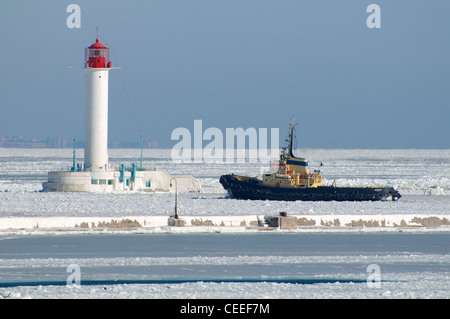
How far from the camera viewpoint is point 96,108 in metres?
46.6

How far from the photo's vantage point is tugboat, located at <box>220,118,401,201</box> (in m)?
45.8

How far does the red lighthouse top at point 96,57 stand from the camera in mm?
46594

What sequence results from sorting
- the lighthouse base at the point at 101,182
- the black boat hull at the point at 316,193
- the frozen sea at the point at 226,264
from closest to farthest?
the frozen sea at the point at 226,264 < the lighthouse base at the point at 101,182 < the black boat hull at the point at 316,193

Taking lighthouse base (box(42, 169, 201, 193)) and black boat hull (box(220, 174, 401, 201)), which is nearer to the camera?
lighthouse base (box(42, 169, 201, 193))

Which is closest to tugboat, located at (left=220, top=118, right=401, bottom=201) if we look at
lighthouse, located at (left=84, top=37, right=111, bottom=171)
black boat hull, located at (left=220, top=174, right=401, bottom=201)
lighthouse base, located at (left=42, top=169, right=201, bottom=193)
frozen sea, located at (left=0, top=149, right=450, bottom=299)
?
black boat hull, located at (left=220, top=174, right=401, bottom=201)

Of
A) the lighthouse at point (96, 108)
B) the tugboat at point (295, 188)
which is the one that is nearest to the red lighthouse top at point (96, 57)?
the lighthouse at point (96, 108)

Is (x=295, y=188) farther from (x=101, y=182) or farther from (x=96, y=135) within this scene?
(x=96, y=135)

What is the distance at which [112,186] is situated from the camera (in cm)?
4638

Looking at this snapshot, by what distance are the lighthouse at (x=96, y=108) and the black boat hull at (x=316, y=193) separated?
789cm

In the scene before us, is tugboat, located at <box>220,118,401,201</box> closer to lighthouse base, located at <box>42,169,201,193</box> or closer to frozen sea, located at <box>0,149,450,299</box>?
lighthouse base, located at <box>42,169,201,193</box>

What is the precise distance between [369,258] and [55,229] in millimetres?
10378

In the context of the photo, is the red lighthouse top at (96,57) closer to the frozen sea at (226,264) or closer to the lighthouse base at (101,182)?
the lighthouse base at (101,182)

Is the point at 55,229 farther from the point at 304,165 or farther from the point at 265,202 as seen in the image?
the point at 304,165
